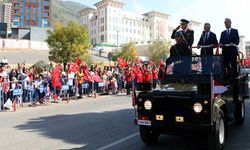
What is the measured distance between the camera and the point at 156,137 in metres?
7.35

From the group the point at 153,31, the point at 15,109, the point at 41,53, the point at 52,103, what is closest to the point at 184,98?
the point at 15,109

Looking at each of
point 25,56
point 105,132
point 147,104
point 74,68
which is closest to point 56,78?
point 74,68

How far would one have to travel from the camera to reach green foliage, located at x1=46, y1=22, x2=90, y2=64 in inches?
2362

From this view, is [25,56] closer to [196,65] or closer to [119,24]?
[196,65]

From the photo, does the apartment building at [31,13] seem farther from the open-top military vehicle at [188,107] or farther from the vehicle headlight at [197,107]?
the vehicle headlight at [197,107]

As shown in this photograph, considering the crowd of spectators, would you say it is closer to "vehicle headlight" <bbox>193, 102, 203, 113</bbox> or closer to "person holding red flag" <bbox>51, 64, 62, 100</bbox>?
"person holding red flag" <bbox>51, 64, 62, 100</bbox>

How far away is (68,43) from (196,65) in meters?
54.9

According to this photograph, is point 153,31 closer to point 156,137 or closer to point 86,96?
point 86,96

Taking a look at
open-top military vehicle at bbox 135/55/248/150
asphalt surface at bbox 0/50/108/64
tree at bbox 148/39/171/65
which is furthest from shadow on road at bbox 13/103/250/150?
tree at bbox 148/39/171/65

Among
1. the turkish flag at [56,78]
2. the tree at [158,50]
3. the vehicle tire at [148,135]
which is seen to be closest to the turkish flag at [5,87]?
the turkish flag at [56,78]

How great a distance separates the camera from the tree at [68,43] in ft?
197

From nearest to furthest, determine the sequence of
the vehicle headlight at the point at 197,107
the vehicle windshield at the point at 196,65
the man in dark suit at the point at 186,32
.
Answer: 1. the vehicle headlight at the point at 197,107
2. the vehicle windshield at the point at 196,65
3. the man in dark suit at the point at 186,32

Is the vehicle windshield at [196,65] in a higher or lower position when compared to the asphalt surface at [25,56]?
lower

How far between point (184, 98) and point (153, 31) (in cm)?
15450
